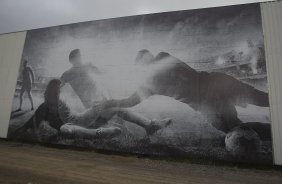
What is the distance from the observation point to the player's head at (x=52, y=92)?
538 inches

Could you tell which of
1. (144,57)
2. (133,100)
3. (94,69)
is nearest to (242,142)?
(133,100)

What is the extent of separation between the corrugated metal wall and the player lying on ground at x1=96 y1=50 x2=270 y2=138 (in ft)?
1.07

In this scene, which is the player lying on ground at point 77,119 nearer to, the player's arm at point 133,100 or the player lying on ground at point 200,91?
the player's arm at point 133,100

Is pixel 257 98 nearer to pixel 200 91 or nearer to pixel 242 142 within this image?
pixel 242 142

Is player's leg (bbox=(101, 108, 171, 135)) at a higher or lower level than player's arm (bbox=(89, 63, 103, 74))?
lower

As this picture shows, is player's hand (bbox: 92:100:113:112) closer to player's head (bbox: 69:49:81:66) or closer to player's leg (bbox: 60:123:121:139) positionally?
player's leg (bbox: 60:123:121:139)

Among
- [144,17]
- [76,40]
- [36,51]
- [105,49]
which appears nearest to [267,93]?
[144,17]

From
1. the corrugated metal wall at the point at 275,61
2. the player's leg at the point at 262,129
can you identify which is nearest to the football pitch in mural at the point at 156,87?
the player's leg at the point at 262,129

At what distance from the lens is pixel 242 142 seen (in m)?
10.1

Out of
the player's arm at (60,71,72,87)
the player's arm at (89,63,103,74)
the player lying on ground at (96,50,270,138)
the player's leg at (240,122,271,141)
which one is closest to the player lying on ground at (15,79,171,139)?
the player's arm at (60,71,72,87)

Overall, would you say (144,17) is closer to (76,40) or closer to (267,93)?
(76,40)

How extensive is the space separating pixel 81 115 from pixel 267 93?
347 inches

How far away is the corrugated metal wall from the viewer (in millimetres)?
9680

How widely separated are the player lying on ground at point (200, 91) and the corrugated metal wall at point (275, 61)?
0.32 metres
